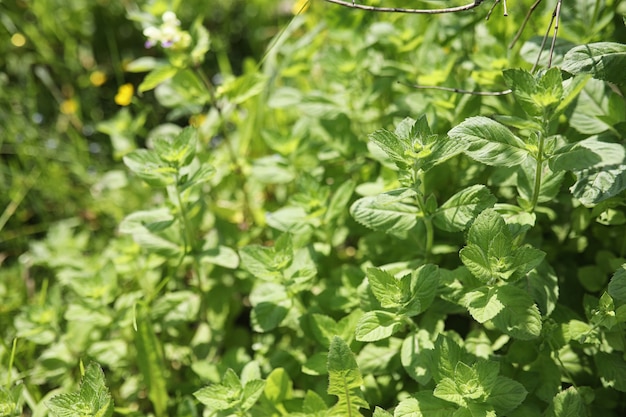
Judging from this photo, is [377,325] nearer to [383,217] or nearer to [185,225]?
[383,217]

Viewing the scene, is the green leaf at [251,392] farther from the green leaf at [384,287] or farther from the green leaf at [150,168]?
the green leaf at [150,168]

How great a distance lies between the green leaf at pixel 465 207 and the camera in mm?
1581

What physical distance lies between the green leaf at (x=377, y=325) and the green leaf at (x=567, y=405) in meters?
0.45

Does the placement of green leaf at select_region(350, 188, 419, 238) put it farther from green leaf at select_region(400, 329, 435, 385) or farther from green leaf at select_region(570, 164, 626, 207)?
green leaf at select_region(570, 164, 626, 207)

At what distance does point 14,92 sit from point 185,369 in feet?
6.86

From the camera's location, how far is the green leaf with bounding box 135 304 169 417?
1.96 m

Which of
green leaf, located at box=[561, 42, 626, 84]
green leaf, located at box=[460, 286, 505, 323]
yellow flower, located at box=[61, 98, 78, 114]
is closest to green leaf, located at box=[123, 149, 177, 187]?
green leaf, located at box=[460, 286, 505, 323]

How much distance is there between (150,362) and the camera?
1975 mm

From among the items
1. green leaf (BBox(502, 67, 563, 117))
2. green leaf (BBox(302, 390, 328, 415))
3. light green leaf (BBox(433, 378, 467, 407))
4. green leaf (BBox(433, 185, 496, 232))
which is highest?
green leaf (BBox(502, 67, 563, 117))

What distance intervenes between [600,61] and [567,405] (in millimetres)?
Result: 922

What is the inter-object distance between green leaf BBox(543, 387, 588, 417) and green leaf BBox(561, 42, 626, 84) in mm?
847

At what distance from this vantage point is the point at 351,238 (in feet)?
8.45

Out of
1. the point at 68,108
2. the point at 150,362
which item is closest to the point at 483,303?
the point at 150,362

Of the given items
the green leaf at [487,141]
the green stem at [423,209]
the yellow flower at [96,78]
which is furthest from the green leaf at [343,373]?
the yellow flower at [96,78]
